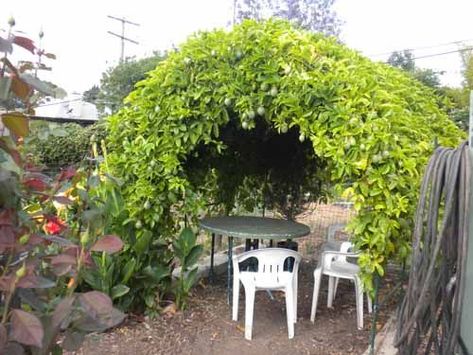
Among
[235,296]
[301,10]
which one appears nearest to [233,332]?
[235,296]

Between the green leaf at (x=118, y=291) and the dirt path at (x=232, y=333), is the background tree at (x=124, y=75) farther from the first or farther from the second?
the green leaf at (x=118, y=291)

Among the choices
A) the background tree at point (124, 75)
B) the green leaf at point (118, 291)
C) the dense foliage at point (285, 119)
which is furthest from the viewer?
the background tree at point (124, 75)

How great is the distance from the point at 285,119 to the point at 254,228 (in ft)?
3.62

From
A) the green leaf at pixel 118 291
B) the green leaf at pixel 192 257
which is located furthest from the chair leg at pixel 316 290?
the green leaf at pixel 118 291

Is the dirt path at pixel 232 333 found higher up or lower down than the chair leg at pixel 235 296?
lower down

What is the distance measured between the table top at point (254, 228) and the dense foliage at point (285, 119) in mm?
275

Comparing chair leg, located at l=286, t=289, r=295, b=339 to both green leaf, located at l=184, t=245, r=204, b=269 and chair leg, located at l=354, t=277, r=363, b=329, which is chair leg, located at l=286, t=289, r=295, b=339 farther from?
green leaf, located at l=184, t=245, r=204, b=269

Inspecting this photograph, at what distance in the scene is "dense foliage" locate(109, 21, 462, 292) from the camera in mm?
2992

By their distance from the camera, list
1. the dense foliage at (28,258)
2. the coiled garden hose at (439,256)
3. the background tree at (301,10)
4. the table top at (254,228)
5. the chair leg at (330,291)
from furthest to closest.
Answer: the background tree at (301,10), the chair leg at (330,291), the table top at (254,228), the coiled garden hose at (439,256), the dense foliage at (28,258)

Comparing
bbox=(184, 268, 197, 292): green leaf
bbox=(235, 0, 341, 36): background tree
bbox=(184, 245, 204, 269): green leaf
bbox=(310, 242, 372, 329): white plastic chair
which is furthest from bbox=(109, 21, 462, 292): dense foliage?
bbox=(235, 0, 341, 36): background tree

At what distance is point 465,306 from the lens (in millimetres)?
1657

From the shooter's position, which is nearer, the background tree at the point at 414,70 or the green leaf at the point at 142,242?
the green leaf at the point at 142,242

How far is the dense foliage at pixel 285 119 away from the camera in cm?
299

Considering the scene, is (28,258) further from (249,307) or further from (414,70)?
(414,70)
